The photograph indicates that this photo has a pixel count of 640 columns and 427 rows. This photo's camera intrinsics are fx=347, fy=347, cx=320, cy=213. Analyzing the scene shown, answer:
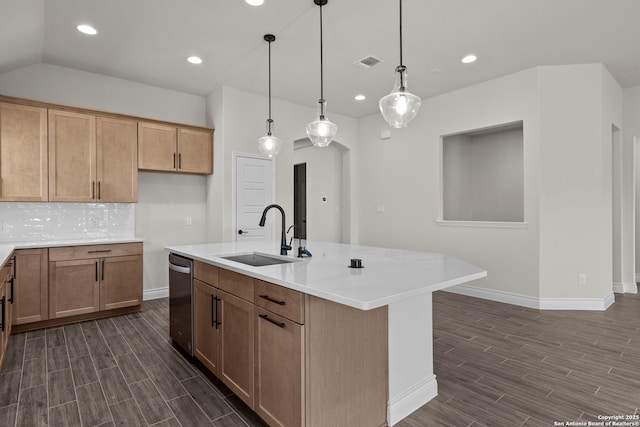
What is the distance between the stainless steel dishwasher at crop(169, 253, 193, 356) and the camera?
2678mm

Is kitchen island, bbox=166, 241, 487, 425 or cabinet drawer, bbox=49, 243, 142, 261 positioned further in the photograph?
cabinet drawer, bbox=49, 243, 142, 261

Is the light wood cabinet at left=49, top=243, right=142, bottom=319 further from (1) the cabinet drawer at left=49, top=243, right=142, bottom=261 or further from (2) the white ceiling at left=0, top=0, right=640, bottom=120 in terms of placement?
(2) the white ceiling at left=0, top=0, right=640, bottom=120

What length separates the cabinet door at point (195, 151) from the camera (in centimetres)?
454

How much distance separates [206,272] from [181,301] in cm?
56

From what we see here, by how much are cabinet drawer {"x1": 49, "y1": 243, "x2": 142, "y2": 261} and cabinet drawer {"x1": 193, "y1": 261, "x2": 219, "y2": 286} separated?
5.84 feet

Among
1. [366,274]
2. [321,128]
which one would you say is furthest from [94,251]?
[366,274]

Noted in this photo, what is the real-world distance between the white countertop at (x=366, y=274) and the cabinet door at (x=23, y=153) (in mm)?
2222

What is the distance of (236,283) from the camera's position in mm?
2086

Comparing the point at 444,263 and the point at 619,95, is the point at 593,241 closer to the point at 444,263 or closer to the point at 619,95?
the point at 619,95

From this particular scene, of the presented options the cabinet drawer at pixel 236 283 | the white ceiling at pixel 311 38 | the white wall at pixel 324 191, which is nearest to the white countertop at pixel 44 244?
the white ceiling at pixel 311 38

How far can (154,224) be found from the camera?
462 centimetres

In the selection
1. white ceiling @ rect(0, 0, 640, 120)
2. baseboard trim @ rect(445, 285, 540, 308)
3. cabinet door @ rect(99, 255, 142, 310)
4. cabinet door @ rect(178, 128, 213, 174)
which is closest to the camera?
white ceiling @ rect(0, 0, 640, 120)

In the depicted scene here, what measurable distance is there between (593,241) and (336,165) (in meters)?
4.08

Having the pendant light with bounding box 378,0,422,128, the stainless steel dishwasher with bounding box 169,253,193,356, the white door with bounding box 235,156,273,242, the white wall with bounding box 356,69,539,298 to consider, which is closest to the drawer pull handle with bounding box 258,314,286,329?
the stainless steel dishwasher with bounding box 169,253,193,356
